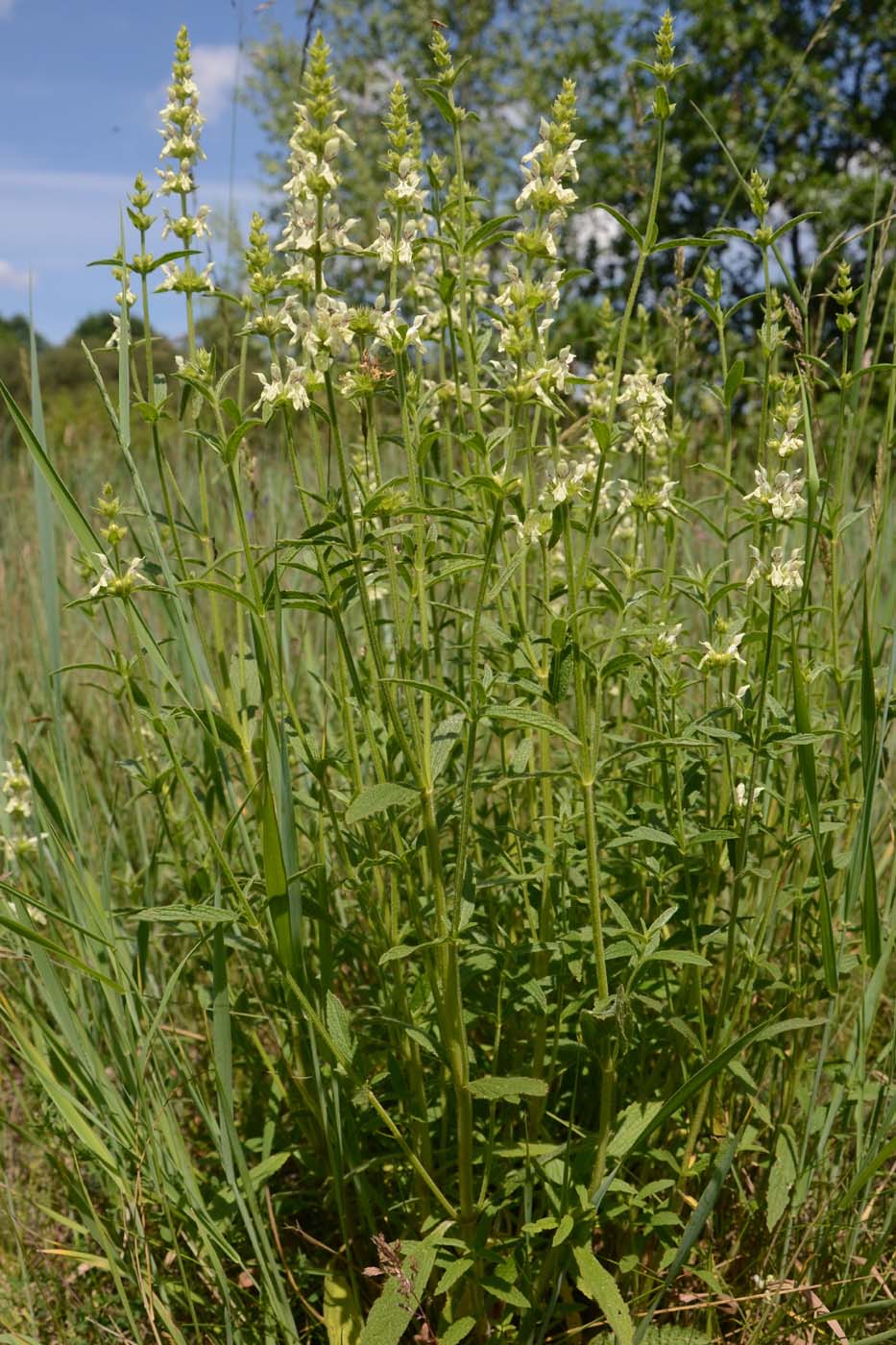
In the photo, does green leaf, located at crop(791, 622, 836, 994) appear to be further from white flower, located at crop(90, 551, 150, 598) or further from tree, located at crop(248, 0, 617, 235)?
tree, located at crop(248, 0, 617, 235)

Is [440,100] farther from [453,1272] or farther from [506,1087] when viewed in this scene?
[453,1272]

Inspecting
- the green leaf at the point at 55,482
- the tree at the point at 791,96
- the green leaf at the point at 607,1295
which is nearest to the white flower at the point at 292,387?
the green leaf at the point at 55,482

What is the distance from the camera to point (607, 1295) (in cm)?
138

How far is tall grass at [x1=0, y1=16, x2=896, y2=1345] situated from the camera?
52.9 inches

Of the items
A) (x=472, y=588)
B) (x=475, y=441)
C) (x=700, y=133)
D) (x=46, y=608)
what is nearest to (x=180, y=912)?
(x=46, y=608)

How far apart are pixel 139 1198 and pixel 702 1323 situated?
2.87 ft

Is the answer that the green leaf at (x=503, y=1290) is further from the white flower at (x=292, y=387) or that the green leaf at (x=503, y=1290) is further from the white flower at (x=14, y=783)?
the white flower at (x=14, y=783)

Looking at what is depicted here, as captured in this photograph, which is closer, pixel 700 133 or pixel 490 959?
pixel 490 959

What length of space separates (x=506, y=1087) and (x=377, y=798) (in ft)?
1.34

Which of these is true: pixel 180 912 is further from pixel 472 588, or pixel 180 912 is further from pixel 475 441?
pixel 472 588

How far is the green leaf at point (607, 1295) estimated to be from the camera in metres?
1.36

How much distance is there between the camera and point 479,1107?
1.81 metres

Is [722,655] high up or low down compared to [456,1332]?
up

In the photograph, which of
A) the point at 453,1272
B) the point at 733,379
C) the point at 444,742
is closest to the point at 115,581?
the point at 444,742
